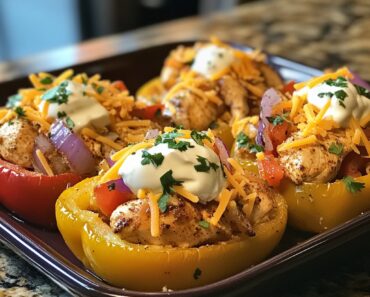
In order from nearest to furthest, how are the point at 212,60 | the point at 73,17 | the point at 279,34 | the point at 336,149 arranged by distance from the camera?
the point at 336,149 < the point at 212,60 < the point at 279,34 < the point at 73,17

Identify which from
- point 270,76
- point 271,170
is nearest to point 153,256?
point 271,170

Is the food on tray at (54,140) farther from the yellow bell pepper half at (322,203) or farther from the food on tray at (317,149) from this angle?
the yellow bell pepper half at (322,203)

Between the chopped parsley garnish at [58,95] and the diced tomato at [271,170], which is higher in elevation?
the chopped parsley garnish at [58,95]

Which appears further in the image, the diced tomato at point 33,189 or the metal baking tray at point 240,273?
the diced tomato at point 33,189

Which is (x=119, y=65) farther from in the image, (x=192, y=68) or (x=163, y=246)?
(x=163, y=246)

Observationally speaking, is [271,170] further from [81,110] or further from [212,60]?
[212,60]

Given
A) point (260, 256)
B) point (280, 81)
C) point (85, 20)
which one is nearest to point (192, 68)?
point (280, 81)

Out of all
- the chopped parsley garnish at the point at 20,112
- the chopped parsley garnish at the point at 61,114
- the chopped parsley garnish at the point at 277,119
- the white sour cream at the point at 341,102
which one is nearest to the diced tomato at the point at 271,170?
the chopped parsley garnish at the point at 277,119

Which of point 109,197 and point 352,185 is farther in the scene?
point 352,185
